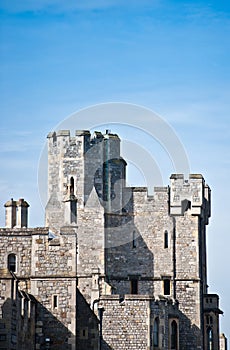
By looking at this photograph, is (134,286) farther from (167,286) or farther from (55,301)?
(55,301)

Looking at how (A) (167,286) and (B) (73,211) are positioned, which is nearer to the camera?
(B) (73,211)

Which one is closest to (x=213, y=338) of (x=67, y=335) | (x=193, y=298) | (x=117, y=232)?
(x=193, y=298)

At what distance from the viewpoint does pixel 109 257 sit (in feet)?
295

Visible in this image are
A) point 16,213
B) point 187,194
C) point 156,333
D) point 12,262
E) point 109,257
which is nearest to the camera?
point 12,262

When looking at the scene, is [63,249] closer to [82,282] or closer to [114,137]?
[82,282]

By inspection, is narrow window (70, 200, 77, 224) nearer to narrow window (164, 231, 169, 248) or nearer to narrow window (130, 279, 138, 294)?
narrow window (130, 279, 138, 294)

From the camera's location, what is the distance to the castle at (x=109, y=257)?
3184 inches

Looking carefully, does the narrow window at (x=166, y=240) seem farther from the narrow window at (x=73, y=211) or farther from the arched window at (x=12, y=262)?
the arched window at (x=12, y=262)

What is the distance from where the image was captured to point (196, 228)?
302 ft

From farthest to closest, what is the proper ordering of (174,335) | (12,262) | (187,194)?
1. (187,194)
2. (174,335)
3. (12,262)

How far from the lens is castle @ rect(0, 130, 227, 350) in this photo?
265 ft

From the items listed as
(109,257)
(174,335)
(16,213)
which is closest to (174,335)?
(174,335)

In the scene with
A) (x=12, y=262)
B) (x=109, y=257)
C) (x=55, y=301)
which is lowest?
(x=55, y=301)

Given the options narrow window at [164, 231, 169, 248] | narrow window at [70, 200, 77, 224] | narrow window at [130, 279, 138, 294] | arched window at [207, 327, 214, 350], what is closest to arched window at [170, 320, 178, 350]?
narrow window at [130, 279, 138, 294]
